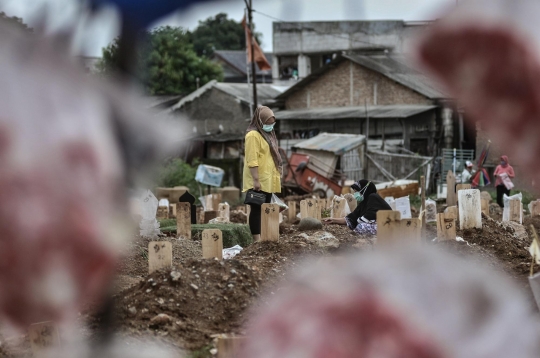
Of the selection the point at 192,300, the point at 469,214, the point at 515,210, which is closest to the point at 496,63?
the point at 192,300

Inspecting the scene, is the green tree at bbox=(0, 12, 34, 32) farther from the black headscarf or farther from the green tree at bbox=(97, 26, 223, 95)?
the black headscarf

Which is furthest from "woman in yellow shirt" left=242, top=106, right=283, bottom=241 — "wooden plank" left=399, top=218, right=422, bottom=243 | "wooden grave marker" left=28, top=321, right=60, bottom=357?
"wooden grave marker" left=28, top=321, right=60, bottom=357

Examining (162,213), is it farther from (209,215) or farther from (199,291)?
(199,291)

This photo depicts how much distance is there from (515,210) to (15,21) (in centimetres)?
837

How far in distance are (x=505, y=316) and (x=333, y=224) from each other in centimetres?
620

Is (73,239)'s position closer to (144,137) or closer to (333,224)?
(144,137)

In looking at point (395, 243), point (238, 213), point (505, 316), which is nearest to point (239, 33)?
point (395, 243)

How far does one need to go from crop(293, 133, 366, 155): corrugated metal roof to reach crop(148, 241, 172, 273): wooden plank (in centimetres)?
1201

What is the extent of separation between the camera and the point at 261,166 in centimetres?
542

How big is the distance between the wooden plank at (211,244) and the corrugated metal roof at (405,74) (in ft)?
9.86

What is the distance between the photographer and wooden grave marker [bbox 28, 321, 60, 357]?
3.46ft

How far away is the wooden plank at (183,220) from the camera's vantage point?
6.17 m

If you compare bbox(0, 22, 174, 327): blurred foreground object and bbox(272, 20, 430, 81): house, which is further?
bbox(272, 20, 430, 81): house

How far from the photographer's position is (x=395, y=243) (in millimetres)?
1062
